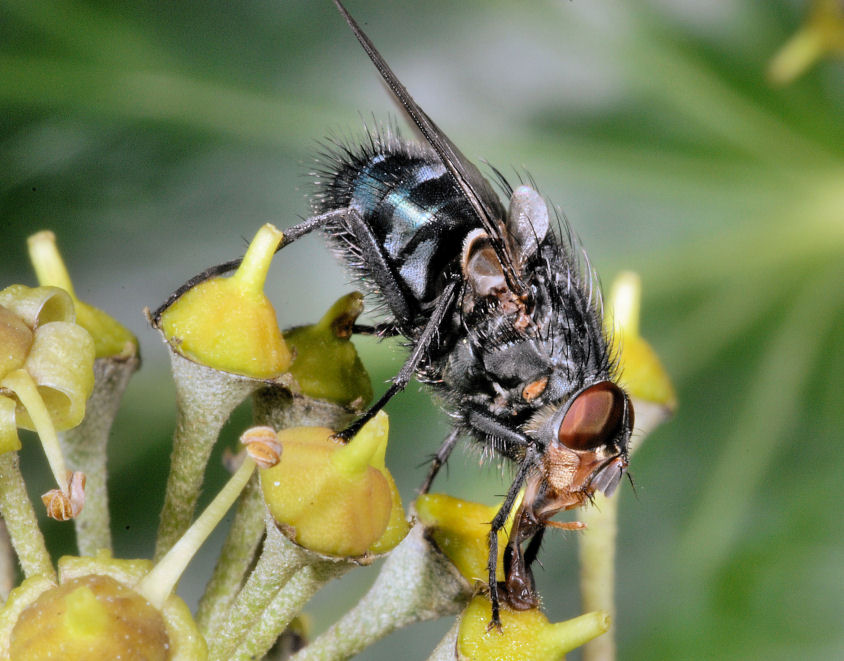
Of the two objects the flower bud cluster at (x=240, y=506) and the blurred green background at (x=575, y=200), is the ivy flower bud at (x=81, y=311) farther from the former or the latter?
the blurred green background at (x=575, y=200)

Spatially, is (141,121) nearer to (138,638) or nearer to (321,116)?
(321,116)

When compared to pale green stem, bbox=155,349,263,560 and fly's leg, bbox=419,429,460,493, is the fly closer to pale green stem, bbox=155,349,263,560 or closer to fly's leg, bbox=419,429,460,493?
fly's leg, bbox=419,429,460,493

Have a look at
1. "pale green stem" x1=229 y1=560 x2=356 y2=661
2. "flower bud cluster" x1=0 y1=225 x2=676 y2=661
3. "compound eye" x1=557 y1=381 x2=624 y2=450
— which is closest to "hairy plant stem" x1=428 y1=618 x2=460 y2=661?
"flower bud cluster" x1=0 y1=225 x2=676 y2=661

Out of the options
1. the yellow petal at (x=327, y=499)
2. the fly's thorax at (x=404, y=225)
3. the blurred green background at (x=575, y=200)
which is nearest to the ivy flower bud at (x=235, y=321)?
the yellow petal at (x=327, y=499)

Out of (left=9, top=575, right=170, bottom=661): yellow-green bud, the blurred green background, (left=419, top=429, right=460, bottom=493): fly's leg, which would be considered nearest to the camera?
(left=9, top=575, right=170, bottom=661): yellow-green bud

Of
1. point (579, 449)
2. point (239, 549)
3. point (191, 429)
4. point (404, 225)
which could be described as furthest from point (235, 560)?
point (404, 225)

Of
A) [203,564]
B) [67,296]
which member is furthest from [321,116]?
[67,296]
